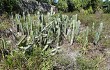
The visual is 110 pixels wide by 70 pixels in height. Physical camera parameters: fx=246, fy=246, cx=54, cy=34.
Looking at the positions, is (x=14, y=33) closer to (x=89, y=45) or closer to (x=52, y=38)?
(x=52, y=38)

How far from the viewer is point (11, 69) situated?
537 cm

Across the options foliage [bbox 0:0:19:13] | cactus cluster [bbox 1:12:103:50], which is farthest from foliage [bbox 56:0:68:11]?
cactus cluster [bbox 1:12:103:50]

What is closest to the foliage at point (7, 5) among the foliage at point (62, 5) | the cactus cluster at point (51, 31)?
the cactus cluster at point (51, 31)

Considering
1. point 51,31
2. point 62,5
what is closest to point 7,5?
point 51,31

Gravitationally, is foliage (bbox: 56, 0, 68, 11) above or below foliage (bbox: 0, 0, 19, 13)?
below

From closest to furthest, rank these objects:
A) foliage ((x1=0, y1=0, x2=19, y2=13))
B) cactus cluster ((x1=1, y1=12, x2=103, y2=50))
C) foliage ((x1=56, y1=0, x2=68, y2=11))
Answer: cactus cluster ((x1=1, y1=12, x2=103, y2=50)), foliage ((x1=0, y1=0, x2=19, y2=13)), foliage ((x1=56, y1=0, x2=68, y2=11))

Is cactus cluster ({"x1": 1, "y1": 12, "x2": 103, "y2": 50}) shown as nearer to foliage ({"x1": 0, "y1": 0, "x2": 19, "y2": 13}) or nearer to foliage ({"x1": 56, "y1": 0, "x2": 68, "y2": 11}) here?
foliage ({"x1": 0, "y1": 0, "x2": 19, "y2": 13})

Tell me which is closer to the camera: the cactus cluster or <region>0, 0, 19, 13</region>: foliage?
the cactus cluster

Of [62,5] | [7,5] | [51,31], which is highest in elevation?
[7,5]

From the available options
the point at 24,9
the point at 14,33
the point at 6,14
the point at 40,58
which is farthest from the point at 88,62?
the point at 24,9

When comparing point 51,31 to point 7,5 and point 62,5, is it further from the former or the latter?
point 62,5

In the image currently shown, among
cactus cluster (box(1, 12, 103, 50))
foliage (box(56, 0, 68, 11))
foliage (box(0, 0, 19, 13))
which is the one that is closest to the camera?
cactus cluster (box(1, 12, 103, 50))

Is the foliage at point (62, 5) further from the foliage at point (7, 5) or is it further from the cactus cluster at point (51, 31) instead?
the cactus cluster at point (51, 31)

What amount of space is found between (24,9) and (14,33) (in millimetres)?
3666
